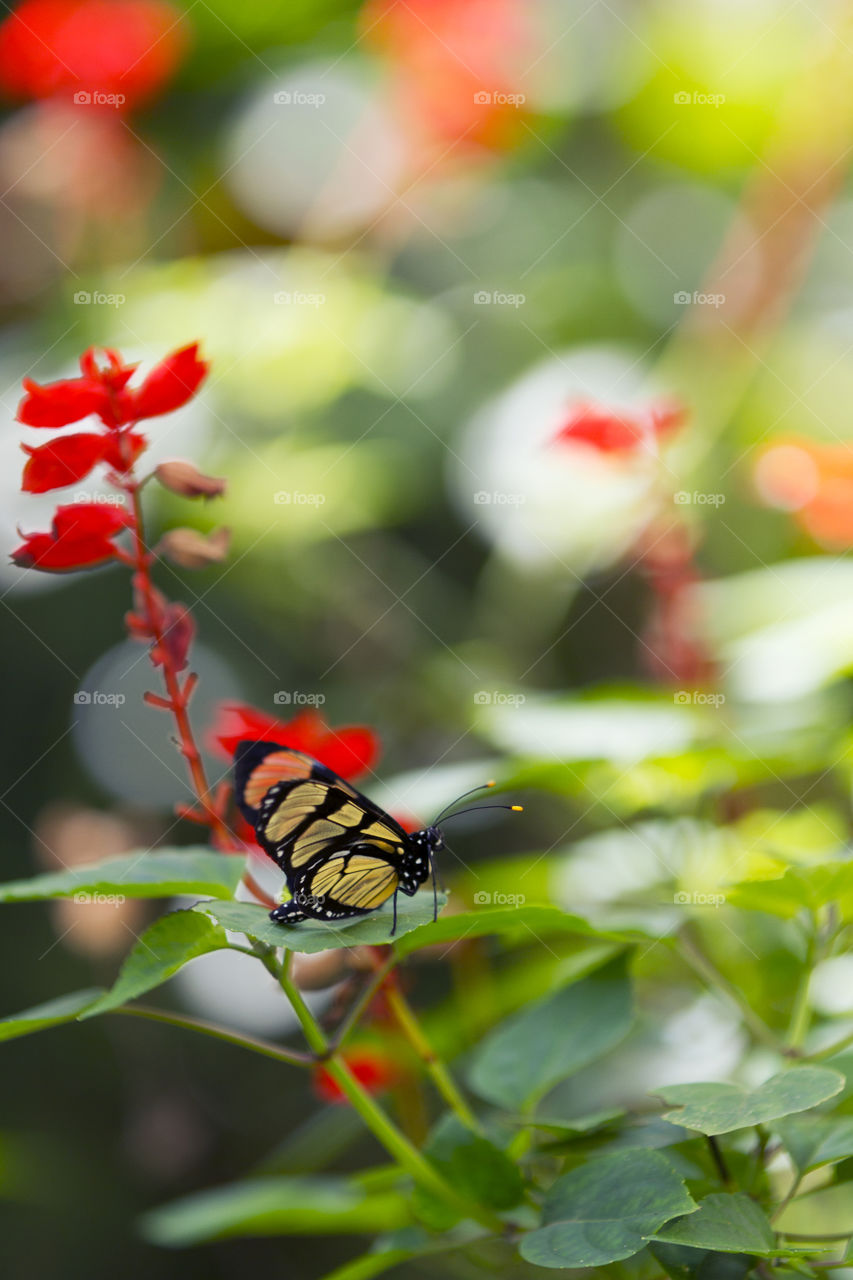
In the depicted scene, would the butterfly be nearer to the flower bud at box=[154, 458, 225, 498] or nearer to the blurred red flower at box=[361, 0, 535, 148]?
the flower bud at box=[154, 458, 225, 498]

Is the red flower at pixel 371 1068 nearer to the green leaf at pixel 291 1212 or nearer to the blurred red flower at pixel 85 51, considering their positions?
the green leaf at pixel 291 1212

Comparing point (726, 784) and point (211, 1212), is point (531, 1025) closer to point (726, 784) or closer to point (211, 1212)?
point (726, 784)

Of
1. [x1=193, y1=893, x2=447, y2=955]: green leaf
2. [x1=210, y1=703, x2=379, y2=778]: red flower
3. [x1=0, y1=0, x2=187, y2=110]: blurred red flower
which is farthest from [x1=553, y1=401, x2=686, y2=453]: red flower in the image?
[x1=0, y1=0, x2=187, y2=110]: blurred red flower

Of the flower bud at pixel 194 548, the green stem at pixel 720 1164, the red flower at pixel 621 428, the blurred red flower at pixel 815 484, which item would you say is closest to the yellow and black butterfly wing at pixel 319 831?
the flower bud at pixel 194 548

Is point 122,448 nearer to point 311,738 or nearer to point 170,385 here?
point 170,385

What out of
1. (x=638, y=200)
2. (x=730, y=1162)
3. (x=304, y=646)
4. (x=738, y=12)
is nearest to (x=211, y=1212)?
(x=730, y=1162)
